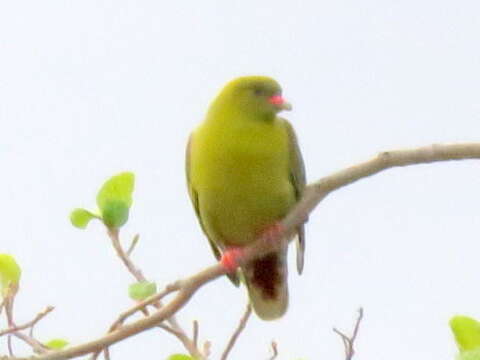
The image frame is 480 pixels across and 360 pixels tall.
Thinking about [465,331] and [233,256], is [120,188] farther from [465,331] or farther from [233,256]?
[465,331]

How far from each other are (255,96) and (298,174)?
45 cm

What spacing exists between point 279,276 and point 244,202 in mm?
428

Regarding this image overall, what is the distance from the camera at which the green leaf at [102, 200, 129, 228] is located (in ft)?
14.7

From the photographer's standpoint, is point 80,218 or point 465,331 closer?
point 465,331

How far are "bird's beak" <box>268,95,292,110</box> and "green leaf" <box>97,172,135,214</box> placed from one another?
119cm

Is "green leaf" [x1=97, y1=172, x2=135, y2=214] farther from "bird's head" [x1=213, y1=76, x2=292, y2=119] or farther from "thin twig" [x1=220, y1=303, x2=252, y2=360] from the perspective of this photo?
"bird's head" [x1=213, y1=76, x2=292, y2=119]

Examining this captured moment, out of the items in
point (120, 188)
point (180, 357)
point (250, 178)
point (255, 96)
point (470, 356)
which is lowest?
point (180, 357)

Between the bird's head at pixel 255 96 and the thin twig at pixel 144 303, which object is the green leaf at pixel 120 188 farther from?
the bird's head at pixel 255 96

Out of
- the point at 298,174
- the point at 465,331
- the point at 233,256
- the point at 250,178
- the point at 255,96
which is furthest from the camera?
the point at 255,96

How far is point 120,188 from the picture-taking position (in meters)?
4.48

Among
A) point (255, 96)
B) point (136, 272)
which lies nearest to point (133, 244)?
point (136, 272)

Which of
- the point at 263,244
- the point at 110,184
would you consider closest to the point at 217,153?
the point at 263,244

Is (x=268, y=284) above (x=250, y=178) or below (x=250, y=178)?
below

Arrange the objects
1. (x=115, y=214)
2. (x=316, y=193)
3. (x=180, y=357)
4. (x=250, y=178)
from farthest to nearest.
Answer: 1. (x=250, y=178)
2. (x=115, y=214)
3. (x=180, y=357)
4. (x=316, y=193)
